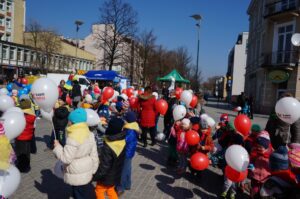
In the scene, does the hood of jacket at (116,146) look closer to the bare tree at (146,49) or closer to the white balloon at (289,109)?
the white balloon at (289,109)

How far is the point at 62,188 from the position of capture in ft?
18.6

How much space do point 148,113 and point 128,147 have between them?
3.43 metres

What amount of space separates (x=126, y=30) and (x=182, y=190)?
125 feet

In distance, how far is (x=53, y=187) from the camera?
5711mm

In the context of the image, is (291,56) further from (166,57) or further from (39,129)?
(166,57)

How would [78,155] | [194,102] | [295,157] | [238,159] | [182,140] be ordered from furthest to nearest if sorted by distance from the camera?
1. [194,102]
2. [182,140]
3. [238,159]
4. [78,155]
5. [295,157]

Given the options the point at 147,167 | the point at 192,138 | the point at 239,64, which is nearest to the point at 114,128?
the point at 192,138

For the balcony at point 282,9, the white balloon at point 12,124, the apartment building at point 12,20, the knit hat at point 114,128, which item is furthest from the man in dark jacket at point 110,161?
the apartment building at point 12,20

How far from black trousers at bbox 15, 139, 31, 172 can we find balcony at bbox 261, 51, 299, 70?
22209 millimetres

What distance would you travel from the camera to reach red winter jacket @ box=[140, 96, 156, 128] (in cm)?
879

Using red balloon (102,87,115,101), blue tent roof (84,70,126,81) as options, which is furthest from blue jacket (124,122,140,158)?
blue tent roof (84,70,126,81)

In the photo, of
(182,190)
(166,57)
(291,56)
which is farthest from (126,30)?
(182,190)

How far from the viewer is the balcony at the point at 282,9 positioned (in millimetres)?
23828

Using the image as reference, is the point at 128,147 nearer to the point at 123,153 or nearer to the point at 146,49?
the point at 123,153
